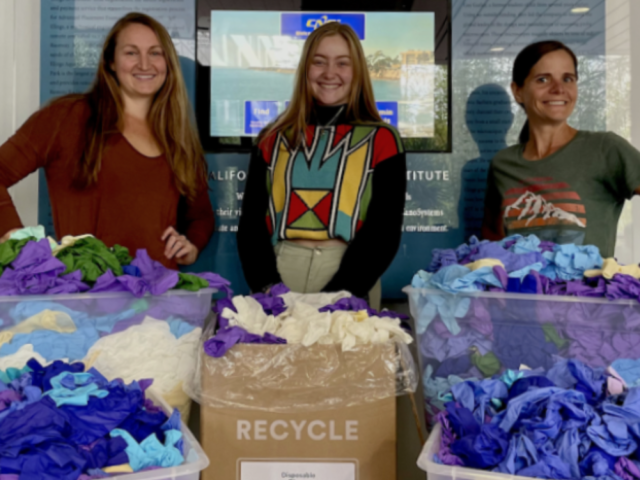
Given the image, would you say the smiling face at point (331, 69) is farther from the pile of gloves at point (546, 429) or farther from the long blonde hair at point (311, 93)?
the pile of gloves at point (546, 429)

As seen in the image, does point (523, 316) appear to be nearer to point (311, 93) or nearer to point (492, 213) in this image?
point (492, 213)

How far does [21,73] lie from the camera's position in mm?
2818

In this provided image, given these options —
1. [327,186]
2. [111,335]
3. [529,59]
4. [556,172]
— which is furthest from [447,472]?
[529,59]

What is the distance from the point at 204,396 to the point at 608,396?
851mm

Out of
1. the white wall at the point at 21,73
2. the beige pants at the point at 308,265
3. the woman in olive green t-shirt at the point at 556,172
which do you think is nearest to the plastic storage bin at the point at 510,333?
the beige pants at the point at 308,265

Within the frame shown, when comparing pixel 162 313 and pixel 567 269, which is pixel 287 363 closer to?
pixel 162 313

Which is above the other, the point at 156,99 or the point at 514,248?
the point at 156,99

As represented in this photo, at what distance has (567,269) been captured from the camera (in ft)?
5.54

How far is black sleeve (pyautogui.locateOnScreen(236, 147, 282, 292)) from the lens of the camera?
2.23 m

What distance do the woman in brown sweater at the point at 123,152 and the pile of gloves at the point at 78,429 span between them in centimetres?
97

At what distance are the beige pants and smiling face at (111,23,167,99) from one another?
0.75 m

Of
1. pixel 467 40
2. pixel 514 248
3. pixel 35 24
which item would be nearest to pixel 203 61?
pixel 35 24

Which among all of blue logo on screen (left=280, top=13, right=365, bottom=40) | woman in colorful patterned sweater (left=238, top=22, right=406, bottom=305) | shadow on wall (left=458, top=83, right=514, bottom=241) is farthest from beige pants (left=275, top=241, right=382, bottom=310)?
blue logo on screen (left=280, top=13, right=365, bottom=40)

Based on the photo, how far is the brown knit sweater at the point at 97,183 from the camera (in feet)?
7.57
